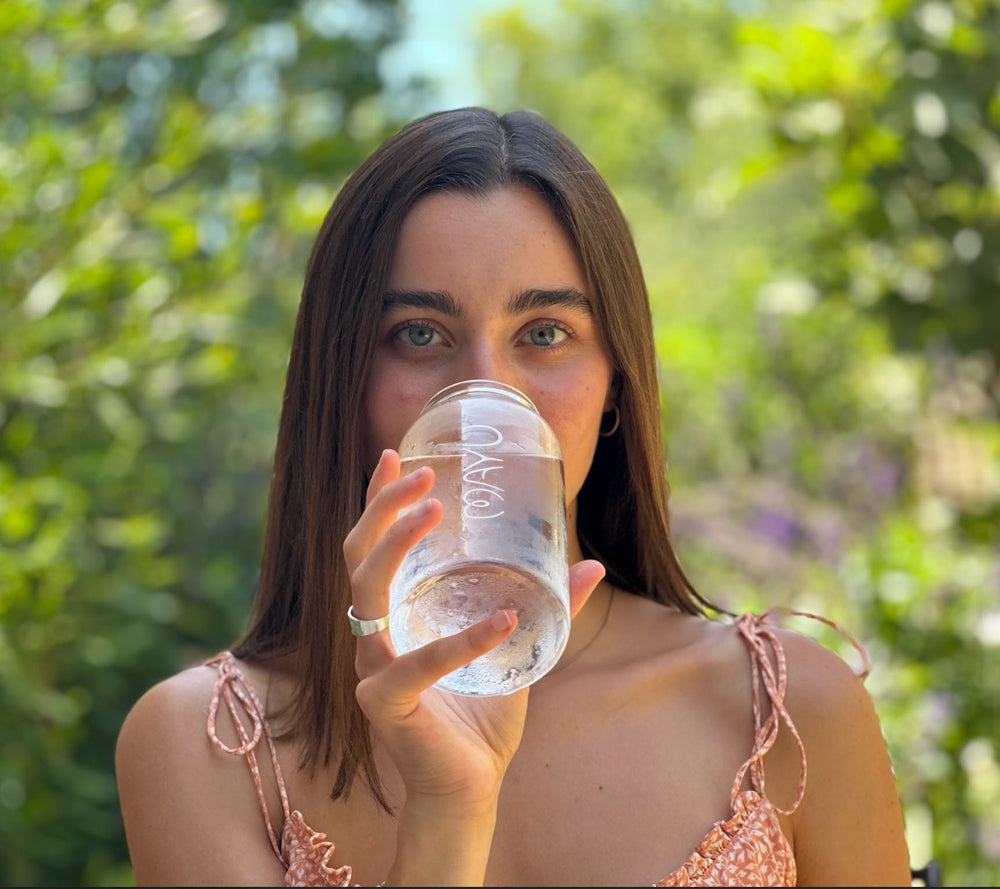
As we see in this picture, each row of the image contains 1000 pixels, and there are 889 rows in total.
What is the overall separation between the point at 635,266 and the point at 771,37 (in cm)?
242

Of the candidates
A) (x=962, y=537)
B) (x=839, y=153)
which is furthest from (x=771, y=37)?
(x=962, y=537)

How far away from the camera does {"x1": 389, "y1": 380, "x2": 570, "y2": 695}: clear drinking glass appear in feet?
3.77

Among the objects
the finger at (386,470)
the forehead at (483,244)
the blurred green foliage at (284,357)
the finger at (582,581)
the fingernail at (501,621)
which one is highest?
the forehead at (483,244)

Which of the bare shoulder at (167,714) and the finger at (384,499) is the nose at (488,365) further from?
the bare shoulder at (167,714)

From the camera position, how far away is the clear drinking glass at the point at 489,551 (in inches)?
45.3

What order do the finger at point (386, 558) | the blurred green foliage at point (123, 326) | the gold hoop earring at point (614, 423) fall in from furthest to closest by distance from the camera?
the blurred green foliage at point (123, 326) < the gold hoop earring at point (614, 423) < the finger at point (386, 558)

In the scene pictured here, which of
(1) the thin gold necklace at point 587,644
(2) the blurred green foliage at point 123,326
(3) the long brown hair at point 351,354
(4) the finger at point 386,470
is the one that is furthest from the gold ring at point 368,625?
(2) the blurred green foliage at point 123,326

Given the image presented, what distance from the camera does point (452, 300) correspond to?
1555 mm

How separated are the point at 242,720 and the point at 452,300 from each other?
660 millimetres

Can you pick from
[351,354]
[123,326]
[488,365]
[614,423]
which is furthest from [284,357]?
[488,365]

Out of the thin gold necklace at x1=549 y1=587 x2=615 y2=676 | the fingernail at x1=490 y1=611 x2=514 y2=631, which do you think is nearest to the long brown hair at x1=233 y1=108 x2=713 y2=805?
the thin gold necklace at x1=549 y1=587 x2=615 y2=676

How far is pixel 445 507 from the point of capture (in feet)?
3.83

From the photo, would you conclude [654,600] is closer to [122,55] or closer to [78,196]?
[78,196]

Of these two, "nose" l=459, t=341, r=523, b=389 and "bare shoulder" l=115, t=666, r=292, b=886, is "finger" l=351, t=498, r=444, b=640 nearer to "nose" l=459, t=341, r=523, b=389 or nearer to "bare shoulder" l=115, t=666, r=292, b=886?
"nose" l=459, t=341, r=523, b=389
